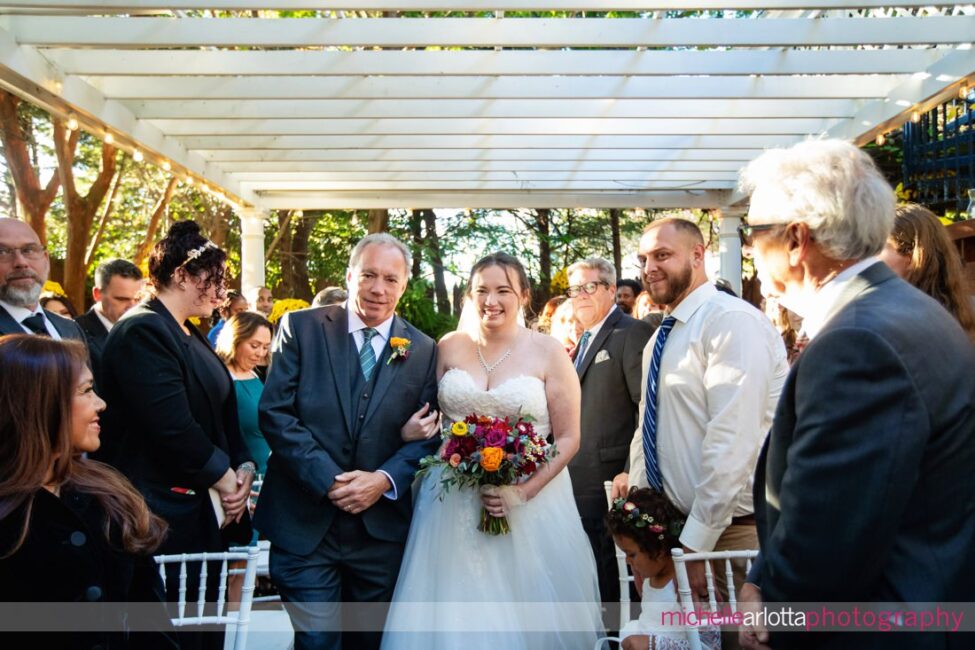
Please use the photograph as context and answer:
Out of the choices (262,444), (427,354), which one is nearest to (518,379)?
(427,354)

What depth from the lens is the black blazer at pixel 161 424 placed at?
10.8 ft

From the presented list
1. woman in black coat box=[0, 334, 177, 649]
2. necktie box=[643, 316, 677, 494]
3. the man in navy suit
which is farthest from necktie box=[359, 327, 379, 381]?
woman in black coat box=[0, 334, 177, 649]

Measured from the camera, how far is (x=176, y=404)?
3.29 meters

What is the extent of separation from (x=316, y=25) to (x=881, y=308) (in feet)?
17.4

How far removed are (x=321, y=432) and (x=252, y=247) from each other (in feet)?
27.4

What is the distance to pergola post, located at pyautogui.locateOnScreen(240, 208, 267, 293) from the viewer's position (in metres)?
11.2

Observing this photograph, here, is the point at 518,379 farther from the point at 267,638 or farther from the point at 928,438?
the point at 928,438

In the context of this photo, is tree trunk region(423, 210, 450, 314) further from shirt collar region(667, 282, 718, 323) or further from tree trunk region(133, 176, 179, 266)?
shirt collar region(667, 282, 718, 323)

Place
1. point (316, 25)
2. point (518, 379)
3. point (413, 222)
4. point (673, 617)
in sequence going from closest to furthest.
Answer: point (673, 617)
point (518, 379)
point (316, 25)
point (413, 222)

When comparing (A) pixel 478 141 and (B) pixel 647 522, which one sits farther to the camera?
(A) pixel 478 141

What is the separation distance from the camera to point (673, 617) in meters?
3.03

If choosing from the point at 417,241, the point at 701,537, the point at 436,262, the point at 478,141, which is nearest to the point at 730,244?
the point at 478,141

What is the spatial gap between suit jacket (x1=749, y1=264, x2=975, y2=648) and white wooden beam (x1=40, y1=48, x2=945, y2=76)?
17.2ft

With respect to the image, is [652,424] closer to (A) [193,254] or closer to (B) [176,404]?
(B) [176,404]
